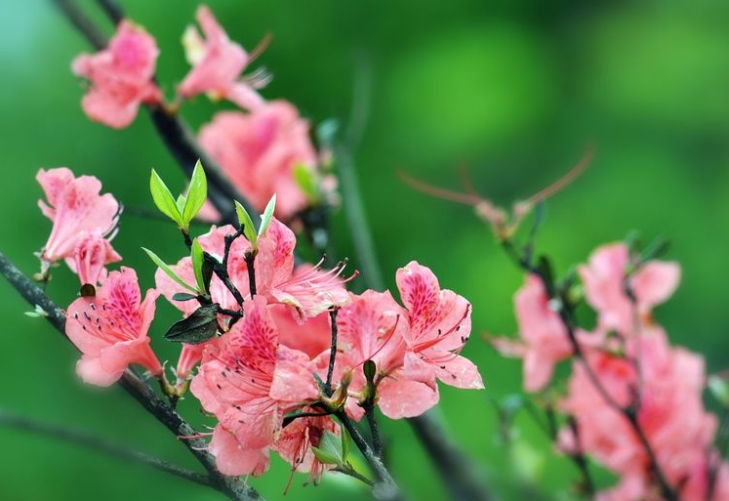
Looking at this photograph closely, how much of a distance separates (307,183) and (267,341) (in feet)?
1.60

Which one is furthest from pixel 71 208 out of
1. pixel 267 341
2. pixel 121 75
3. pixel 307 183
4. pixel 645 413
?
pixel 645 413

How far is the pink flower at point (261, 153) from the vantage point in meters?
1.02

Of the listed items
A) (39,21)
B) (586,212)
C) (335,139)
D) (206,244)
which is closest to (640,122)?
(586,212)

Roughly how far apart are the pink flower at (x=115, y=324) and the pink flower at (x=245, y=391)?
0.04 m

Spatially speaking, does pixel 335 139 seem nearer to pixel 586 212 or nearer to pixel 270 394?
pixel 270 394

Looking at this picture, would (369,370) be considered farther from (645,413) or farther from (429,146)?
(429,146)

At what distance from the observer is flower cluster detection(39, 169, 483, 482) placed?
0.51m

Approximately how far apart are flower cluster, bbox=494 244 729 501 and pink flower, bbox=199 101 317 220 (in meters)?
0.25

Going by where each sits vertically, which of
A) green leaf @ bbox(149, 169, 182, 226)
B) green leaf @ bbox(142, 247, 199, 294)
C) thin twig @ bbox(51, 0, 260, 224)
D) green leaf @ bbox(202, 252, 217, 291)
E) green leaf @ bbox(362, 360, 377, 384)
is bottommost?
green leaf @ bbox(362, 360, 377, 384)

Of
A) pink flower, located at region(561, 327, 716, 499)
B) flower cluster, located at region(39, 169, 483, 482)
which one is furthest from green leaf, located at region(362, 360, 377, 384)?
pink flower, located at region(561, 327, 716, 499)

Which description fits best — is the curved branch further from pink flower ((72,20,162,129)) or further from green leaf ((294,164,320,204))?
green leaf ((294,164,320,204))

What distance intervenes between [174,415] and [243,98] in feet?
1.55

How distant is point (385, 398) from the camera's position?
0.53 metres

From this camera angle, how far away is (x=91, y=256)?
567mm
